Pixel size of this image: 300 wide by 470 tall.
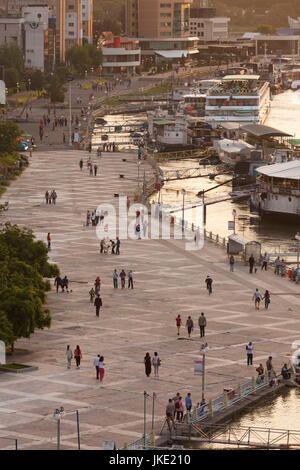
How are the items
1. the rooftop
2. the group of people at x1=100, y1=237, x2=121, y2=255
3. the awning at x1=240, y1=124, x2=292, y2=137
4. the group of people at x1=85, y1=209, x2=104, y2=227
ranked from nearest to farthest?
the group of people at x1=100, y1=237, x2=121, y2=255
the group of people at x1=85, y1=209, x2=104, y2=227
the rooftop
the awning at x1=240, y1=124, x2=292, y2=137

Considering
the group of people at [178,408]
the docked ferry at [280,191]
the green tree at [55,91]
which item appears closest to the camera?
the group of people at [178,408]

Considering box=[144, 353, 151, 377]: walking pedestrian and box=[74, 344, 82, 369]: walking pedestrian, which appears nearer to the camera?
box=[144, 353, 151, 377]: walking pedestrian

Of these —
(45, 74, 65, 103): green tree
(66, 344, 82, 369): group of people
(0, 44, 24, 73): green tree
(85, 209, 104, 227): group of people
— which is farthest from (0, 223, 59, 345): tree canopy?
(0, 44, 24, 73): green tree

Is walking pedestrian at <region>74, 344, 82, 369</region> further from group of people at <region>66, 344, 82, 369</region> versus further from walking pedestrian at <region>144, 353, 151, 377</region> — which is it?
walking pedestrian at <region>144, 353, 151, 377</region>

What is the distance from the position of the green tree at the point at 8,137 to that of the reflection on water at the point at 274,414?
65.6m

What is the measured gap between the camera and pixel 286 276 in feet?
214

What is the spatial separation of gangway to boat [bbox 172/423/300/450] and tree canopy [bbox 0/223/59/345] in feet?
29.0

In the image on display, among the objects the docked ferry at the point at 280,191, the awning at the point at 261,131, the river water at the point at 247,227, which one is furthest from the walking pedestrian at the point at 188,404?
the awning at the point at 261,131

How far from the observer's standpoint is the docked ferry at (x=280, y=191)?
89375 millimetres

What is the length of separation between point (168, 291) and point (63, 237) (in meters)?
15.3

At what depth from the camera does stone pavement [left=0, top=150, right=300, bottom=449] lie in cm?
4103

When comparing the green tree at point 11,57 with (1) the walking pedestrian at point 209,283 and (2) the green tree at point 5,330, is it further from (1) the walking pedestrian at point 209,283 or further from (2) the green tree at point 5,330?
(2) the green tree at point 5,330

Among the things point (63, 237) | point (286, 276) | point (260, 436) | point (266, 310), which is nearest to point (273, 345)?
point (266, 310)

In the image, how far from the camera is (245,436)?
40.7 metres
